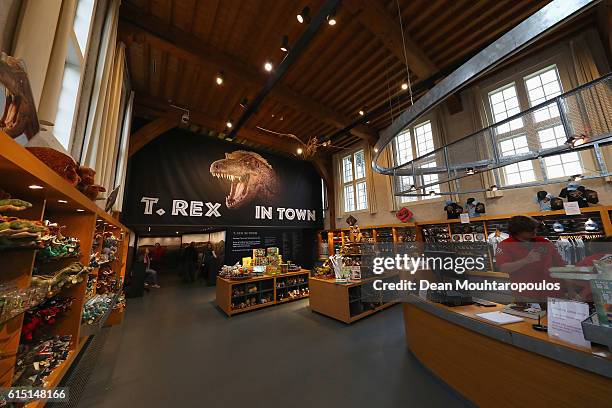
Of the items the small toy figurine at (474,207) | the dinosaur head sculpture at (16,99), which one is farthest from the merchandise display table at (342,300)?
the dinosaur head sculpture at (16,99)

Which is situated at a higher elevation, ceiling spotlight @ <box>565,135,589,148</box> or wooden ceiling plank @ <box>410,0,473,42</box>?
wooden ceiling plank @ <box>410,0,473,42</box>

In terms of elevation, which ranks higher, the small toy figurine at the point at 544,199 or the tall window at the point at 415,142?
the tall window at the point at 415,142

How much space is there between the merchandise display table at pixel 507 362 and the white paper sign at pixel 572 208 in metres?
3.76

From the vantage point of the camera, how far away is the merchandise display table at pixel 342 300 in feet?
14.5

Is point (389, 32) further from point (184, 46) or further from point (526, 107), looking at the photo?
point (184, 46)

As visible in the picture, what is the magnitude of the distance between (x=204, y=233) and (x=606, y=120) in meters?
13.2

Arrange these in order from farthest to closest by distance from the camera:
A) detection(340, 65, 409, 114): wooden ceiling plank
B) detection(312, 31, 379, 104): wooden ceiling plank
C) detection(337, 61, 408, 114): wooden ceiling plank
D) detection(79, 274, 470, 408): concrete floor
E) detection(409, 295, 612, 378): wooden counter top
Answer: detection(340, 65, 409, 114): wooden ceiling plank
detection(337, 61, 408, 114): wooden ceiling plank
detection(312, 31, 379, 104): wooden ceiling plank
detection(79, 274, 470, 408): concrete floor
detection(409, 295, 612, 378): wooden counter top

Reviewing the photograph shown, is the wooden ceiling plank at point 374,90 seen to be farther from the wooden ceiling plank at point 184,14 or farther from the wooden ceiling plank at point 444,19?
the wooden ceiling plank at point 184,14

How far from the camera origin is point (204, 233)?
1189 cm

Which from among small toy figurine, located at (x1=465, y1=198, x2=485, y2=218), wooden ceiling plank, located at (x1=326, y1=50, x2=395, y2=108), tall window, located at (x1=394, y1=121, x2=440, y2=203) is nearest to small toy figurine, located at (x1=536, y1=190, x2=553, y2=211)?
small toy figurine, located at (x1=465, y1=198, x2=485, y2=218)

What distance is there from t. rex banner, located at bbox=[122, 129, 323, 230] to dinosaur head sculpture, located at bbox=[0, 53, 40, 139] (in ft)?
20.5

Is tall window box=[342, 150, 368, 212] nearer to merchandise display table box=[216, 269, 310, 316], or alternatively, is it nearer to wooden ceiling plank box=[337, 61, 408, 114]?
wooden ceiling plank box=[337, 61, 408, 114]

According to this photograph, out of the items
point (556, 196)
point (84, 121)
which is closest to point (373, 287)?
point (556, 196)

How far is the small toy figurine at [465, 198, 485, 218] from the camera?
5.57m
